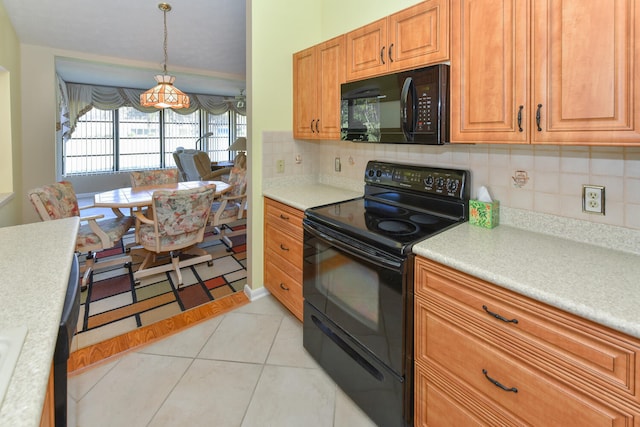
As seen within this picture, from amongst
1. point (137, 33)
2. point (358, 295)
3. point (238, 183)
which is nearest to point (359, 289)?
point (358, 295)

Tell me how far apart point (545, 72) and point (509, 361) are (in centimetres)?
102

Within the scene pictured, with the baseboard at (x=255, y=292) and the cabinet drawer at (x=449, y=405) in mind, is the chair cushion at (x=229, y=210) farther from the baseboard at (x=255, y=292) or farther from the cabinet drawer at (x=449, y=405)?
the cabinet drawer at (x=449, y=405)

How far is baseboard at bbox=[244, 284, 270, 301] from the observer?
2.70 m

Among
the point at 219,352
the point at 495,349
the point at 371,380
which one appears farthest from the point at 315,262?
the point at 495,349

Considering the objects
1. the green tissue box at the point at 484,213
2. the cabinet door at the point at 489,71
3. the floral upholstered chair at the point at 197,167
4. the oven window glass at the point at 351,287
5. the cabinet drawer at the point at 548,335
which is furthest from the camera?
the floral upholstered chair at the point at 197,167

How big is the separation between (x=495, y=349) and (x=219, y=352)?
1.58 metres

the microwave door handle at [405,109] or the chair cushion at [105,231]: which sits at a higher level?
the microwave door handle at [405,109]

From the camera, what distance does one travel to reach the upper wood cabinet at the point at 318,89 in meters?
2.23

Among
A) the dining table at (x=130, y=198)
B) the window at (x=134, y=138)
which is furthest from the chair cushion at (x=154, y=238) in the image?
the window at (x=134, y=138)

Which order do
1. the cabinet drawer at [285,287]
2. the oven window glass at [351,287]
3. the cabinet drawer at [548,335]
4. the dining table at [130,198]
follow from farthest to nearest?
the dining table at [130,198] → the cabinet drawer at [285,287] → the oven window glass at [351,287] → the cabinet drawer at [548,335]

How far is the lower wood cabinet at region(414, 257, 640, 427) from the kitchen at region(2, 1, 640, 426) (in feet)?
1.04

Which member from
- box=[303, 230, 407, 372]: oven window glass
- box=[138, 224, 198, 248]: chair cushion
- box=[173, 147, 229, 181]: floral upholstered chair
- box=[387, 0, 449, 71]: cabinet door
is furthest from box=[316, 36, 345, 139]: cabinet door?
box=[173, 147, 229, 181]: floral upholstered chair

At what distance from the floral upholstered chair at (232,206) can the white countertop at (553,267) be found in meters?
2.84

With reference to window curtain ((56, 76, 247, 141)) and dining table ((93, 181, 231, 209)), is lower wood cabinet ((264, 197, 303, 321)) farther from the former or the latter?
window curtain ((56, 76, 247, 141))
